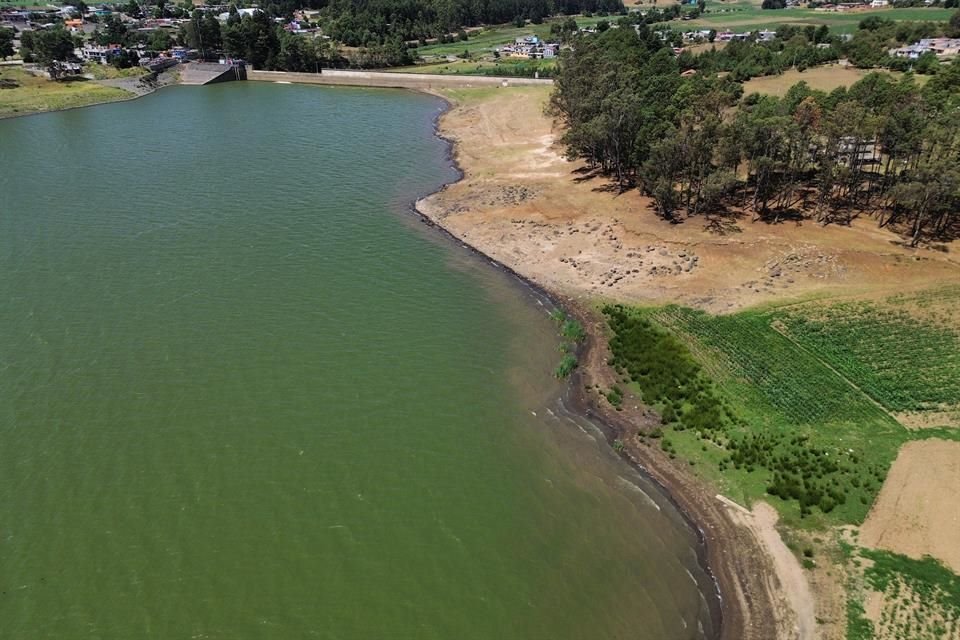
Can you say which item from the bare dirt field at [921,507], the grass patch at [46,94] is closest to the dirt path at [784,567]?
the bare dirt field at [921,507]

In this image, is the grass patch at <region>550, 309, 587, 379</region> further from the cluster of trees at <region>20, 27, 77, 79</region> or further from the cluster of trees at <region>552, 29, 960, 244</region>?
the cluster of trees at <region>20, 27, 77, 79</region>

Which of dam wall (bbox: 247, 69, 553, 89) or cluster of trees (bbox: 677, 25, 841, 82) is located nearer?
cluster of trees (bbox: 677, 25, 841, 82)

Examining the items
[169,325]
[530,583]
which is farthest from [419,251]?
[530,583]

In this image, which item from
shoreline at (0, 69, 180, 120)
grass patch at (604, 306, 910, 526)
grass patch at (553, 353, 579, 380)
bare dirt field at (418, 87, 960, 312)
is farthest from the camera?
shoreline at (0, 69, 180, 120)

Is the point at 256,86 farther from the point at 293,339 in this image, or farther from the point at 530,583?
the point at 530,583

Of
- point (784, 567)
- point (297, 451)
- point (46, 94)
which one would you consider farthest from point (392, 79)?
point (784, 567)

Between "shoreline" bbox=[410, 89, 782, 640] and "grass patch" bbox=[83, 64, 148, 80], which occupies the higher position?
"grass patch" bbox=[83, 64, 148, 80]

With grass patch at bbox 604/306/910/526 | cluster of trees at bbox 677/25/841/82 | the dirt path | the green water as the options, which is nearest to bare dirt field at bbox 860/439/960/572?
grass patch at bbox 604/306/910/526

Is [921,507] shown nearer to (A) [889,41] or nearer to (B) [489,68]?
(B) [489,68]
